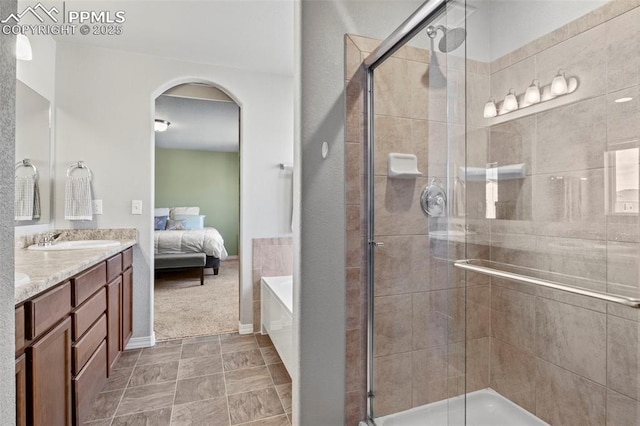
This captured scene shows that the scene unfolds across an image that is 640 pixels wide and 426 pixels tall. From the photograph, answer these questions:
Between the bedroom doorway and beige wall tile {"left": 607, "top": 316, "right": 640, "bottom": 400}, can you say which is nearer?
beige wall tile {"left": 607, "top": 316, "right": 640, "bottom": 400}

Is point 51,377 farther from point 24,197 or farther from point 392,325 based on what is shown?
point 24,197

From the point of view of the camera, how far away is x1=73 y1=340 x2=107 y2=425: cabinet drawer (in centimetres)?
155

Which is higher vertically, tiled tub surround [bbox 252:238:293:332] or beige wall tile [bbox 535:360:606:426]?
tiled tub surround [bbox 252:238:293:332]

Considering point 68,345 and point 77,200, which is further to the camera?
point 77,200

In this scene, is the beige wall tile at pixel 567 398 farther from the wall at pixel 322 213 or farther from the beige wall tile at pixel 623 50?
the beige wall tile at pixel 623 50

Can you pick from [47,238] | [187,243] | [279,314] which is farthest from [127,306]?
[187,243]

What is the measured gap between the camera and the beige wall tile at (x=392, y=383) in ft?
5.19

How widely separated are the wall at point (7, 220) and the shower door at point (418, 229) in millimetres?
1364

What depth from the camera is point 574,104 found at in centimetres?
138

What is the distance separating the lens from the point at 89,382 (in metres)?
1.73

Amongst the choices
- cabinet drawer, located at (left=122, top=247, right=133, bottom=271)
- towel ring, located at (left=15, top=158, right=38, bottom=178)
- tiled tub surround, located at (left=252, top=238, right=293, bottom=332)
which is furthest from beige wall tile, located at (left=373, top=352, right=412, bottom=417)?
towel ring, located at (left=15, top=158, right=38, bottom=178)

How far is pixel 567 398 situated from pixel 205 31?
10.7 feet

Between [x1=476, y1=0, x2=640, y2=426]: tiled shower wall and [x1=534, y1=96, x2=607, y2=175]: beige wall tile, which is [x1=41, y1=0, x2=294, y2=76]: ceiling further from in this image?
[x1=534, y1=96, x2=607, y2=175]: beige wall tile

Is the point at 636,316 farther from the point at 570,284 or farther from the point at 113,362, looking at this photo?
the point at 113,362
